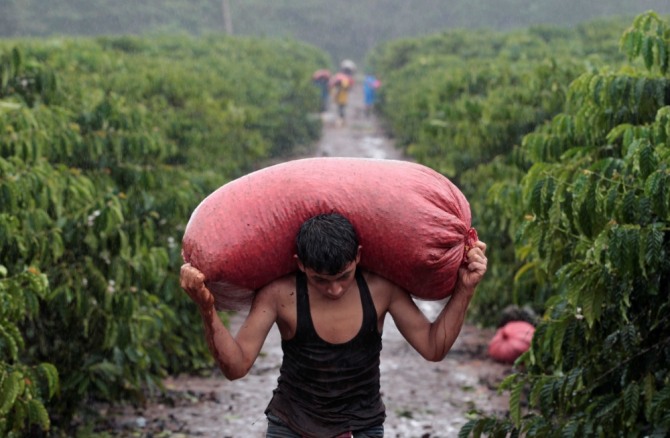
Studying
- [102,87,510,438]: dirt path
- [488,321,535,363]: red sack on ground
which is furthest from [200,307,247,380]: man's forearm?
[488,321,535,363]: red sack on ground

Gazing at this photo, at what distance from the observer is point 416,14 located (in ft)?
206

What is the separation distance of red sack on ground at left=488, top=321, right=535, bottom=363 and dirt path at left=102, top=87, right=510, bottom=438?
0.09m

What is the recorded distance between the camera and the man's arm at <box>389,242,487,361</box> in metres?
3.25

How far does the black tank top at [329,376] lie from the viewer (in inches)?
127

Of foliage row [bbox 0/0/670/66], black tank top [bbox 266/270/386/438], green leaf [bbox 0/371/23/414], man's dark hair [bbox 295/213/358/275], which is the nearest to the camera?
man's dark hair [bbox 295/213/358/275]

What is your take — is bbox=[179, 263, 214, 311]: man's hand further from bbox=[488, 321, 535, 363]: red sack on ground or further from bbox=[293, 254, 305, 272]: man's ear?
bbox=[488, 321, 535, 363]: red sack on ground

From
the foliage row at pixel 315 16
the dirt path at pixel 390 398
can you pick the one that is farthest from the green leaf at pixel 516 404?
the foliage row at pixel 315 16

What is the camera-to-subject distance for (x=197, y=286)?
9.96ft

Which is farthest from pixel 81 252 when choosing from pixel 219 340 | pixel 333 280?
pixel 333 280

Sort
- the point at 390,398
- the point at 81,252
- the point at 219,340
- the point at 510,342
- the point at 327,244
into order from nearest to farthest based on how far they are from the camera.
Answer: the point at 327,244
the point at 219,340
the point at 81,252
the point at 390,398
the point at 510,342

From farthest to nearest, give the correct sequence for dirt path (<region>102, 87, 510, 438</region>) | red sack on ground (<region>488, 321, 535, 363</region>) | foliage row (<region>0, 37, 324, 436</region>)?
red sack on ground (<region>488, 321, 535, 363</region>)
dirt path (<region>102, 87, 510, 438</region>)
foliage row (<region>0, 37, 324, 436</region>)

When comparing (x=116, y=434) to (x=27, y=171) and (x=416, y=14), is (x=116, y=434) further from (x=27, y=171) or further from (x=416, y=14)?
(x=416, y=14)

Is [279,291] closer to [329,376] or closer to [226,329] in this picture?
[226,329]

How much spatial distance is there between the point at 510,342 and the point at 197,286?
17.6 feet
